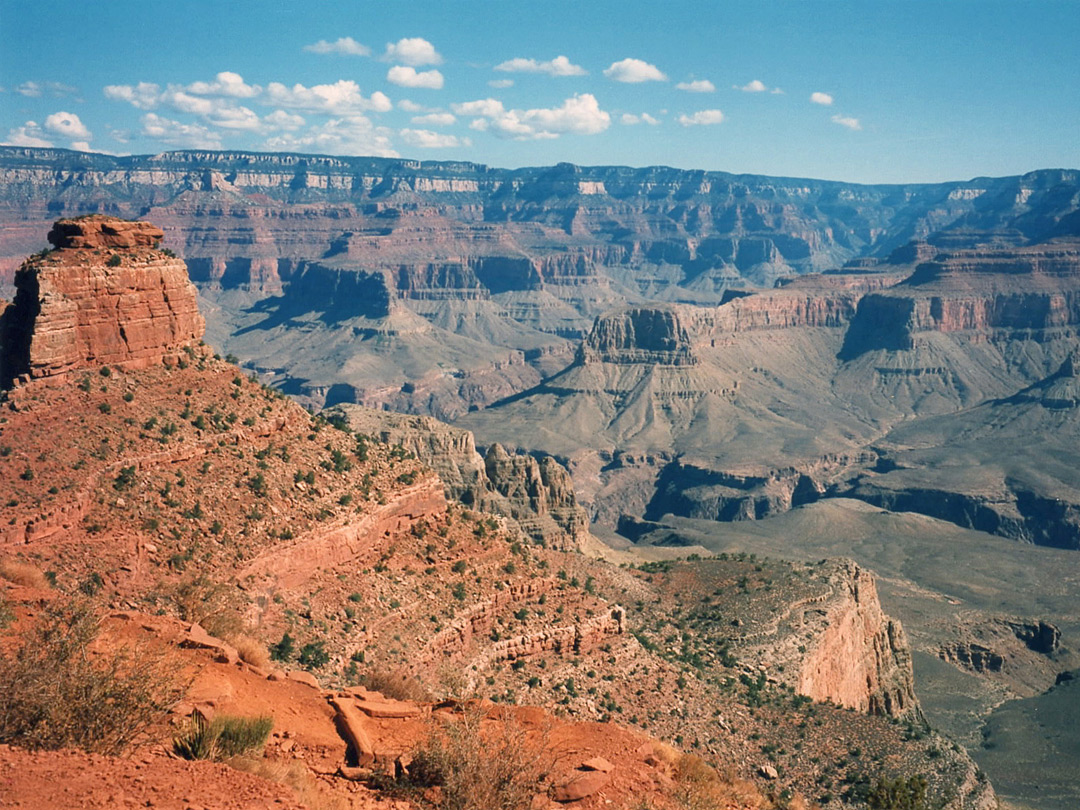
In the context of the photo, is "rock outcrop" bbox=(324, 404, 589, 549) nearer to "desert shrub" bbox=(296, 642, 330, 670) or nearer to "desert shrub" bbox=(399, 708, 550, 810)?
"desert shrub" bbox=(296, 642, 330, 670)

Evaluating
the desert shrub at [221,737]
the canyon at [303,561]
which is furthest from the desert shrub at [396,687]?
the desert shrub at [221,737]

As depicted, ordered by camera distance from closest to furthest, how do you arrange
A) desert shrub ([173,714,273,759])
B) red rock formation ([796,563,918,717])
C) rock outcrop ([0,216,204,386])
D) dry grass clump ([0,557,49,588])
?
desert shrub ([173,714,273,759])
dry grass clump ([0,557,49,588])
rock outcrop ([0,216,204,386])
red rock formation ([796,563,918,717])

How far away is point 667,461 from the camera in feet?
652

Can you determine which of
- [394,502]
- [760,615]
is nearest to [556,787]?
[394,502]

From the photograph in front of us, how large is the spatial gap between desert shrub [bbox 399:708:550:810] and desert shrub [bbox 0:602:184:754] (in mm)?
4658

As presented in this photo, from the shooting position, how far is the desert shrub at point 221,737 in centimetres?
1738

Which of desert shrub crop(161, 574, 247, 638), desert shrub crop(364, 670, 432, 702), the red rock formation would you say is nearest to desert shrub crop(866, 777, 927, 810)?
the red rock formation

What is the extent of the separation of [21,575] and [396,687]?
10.2 m

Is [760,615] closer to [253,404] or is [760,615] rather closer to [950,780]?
[950,780]

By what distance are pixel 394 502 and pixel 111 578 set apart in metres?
Result: 11.8

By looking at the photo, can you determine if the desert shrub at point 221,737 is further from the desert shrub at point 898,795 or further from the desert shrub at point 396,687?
the desert shrub at point 898,795

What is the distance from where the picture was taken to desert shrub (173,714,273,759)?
57.0 ft

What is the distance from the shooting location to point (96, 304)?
126 feet

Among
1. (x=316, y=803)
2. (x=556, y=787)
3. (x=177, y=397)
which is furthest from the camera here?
(x=177, y=397)
